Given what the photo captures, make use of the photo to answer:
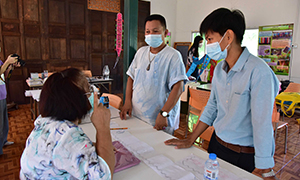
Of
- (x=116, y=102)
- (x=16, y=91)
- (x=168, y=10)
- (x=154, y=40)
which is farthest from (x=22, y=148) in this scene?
(x=168, y=10)

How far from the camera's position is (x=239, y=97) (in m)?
1.13

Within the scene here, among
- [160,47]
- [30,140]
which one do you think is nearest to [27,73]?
[160,47]

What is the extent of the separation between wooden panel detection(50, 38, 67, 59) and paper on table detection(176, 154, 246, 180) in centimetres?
520

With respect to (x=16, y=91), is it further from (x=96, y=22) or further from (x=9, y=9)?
(x=96, y=22)

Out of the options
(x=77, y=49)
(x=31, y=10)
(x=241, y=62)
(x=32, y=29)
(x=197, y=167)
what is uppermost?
(x=31, y=10)

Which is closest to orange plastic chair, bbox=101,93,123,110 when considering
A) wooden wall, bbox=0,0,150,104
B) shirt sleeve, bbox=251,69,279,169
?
shirt sleeve, bbox=251,69,279,169

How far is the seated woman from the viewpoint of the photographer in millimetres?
818

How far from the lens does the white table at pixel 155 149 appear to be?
1.06 metres

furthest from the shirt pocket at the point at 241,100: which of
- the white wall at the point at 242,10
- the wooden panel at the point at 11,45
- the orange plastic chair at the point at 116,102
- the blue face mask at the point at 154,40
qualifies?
the wooden panel at the point at 11,45

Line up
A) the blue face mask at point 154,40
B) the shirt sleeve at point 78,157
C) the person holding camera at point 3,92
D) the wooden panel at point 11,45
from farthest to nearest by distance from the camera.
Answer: the wooden panel at point 11,45, the person holding camera at point 3,92, the blue face mask at point 154,40, the shirt sleeve at point 78,157

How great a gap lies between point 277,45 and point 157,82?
4.42 m

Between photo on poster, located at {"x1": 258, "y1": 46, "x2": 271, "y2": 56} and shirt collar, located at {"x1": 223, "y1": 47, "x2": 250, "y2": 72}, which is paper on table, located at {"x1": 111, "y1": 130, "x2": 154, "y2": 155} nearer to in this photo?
shirt collar, located at {"x1": 223, "y1": 47, "x2": 250, "y2": 72}

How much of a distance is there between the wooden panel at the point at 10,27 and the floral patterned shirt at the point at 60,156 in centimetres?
511

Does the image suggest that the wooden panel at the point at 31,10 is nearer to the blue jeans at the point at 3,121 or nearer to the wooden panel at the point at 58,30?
the wooden panel at the point at 58,30
